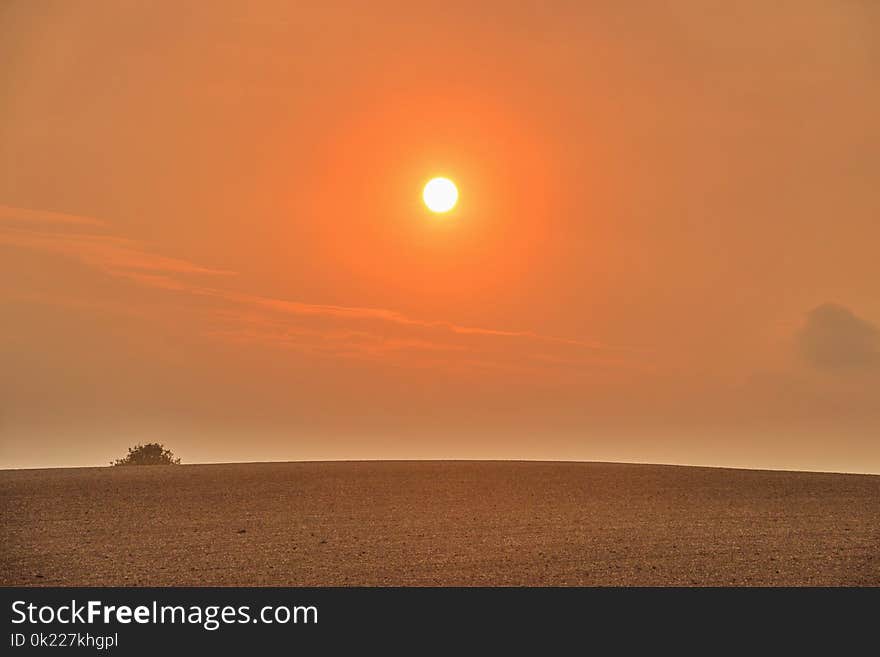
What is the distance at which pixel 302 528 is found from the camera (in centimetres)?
4228

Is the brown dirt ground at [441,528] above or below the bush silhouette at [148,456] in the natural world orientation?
below

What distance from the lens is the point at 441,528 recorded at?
41.9m

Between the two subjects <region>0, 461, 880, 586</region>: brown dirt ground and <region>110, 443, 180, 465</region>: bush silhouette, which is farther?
<region>110, 443, 180, 465</region>: bush silhouette

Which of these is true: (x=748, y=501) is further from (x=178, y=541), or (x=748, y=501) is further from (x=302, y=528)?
(x=178, y=541)

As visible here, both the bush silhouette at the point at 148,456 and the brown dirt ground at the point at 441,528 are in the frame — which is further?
the bush silhouette at the point at 148,456

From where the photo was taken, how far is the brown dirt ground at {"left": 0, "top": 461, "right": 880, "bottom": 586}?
3278 cm

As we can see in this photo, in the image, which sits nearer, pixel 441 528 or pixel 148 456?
pixel 441 528

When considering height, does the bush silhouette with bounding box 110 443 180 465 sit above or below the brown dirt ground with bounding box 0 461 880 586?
above

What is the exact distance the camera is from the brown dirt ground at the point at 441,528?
32.8 meters
